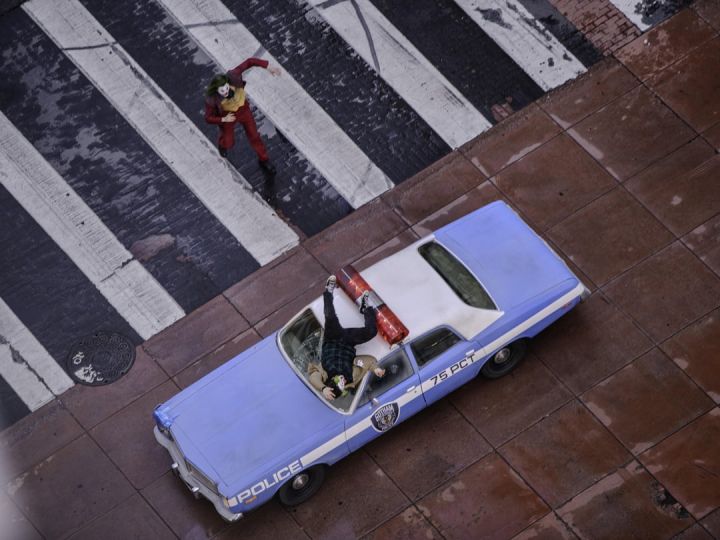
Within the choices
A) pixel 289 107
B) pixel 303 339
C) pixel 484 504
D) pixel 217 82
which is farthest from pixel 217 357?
pixel 289 107

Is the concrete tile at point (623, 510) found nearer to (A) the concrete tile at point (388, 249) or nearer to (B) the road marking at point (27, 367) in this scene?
(A) the concrete tile at point (388, 249)

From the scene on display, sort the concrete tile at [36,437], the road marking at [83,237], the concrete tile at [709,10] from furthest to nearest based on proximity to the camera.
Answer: the concrete tile at [709,10]
the road marking at [83,237]
the concrete tile at [36,437]

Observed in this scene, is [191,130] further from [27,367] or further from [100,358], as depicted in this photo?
[27,367]

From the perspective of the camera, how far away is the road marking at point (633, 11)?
15789 mm

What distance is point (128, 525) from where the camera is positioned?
41.6ft

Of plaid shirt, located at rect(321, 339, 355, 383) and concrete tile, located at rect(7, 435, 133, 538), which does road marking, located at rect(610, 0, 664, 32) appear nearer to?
plaid shirt, located at rect(321, 339, 355, 383)

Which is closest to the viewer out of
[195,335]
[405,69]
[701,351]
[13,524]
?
[13,524]

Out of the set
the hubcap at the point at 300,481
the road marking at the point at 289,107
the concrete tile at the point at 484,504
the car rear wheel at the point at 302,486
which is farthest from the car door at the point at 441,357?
the road marking at the point at 289,107

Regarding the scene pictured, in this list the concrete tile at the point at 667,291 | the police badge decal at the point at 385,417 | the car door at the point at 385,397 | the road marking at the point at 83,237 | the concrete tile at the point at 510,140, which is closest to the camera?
the car door at the point at 385,397

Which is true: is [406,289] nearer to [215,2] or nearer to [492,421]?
[492,421]

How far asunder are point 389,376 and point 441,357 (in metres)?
0.64

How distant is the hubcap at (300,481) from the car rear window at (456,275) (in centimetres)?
268

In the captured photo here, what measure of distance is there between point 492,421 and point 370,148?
173 inches

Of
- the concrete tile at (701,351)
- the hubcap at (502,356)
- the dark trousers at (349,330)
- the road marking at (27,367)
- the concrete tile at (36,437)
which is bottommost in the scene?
the concrete tile at (701,351)
